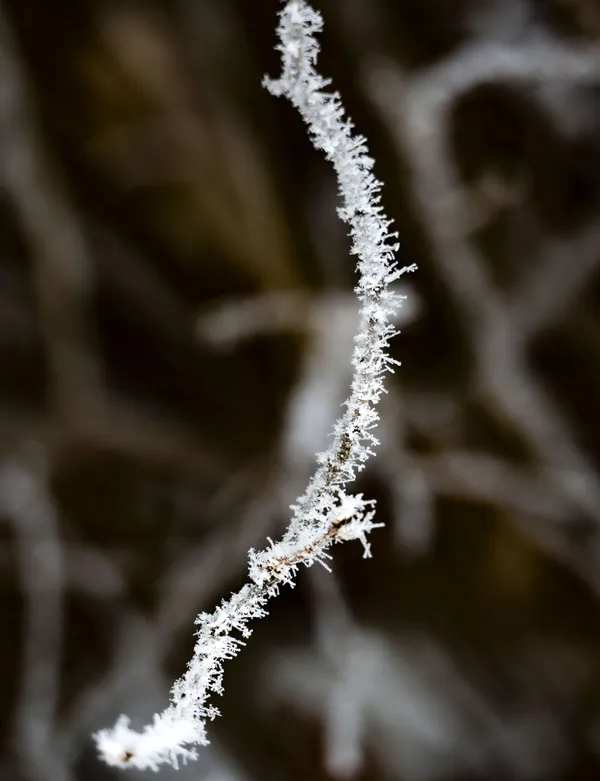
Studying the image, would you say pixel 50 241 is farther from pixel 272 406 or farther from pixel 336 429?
pixel 336 429

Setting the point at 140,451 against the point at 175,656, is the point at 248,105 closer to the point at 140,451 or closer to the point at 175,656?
the point at 140,451

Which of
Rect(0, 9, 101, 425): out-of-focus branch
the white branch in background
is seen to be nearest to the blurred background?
Rect(0, 9, 101, 425): out-of-focus branch

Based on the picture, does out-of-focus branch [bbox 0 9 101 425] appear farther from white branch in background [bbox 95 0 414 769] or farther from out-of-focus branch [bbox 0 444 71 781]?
white branch in background [bbox 95 0 414 769]

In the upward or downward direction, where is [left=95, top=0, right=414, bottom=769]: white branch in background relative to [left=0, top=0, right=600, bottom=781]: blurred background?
downward

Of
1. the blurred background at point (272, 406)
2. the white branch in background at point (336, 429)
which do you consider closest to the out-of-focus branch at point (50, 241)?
the blurred background at point (272, 406)

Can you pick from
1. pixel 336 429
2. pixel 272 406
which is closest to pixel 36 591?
pixel 272 406

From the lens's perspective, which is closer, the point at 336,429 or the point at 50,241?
the point at 336,429

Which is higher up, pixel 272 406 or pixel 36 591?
pixel 272 406
